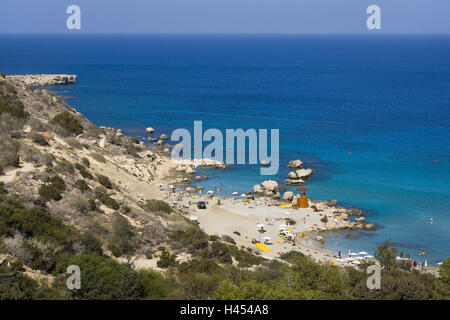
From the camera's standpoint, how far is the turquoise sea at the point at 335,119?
127 ft

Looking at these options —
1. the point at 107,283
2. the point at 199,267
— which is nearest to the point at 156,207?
the point at 199,267

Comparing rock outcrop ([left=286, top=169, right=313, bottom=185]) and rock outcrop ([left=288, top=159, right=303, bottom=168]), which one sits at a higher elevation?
rock outcrop ([left=288, top=159, right=303, bottom=168])

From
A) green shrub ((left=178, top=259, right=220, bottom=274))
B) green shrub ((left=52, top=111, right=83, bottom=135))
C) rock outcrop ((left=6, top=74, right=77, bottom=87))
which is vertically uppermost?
rock outcrop ((left=6, top=74, right=77, bottom=87))

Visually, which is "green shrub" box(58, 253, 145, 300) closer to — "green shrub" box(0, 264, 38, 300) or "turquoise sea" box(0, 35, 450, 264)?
"green shrub" box(0, 264, 38, 300)

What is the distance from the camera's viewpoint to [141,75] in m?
129

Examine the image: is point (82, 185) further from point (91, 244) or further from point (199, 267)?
point (199, 267)

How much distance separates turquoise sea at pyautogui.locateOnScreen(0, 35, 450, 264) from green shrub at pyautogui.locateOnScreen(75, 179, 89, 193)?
1689cm

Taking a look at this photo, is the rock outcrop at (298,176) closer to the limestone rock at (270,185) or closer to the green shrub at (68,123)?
the limestone rock at (270,185)

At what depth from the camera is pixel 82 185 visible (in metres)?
22.8

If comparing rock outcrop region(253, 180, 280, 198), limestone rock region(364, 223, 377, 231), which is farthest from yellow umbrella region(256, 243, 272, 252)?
rock outcrop region(253, 180, 280, 198)

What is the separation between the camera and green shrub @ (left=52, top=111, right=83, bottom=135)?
38.2 m

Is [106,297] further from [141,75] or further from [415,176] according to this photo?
[141,75]

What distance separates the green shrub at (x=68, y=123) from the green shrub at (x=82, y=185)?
16.0m

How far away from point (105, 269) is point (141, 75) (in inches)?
4670
